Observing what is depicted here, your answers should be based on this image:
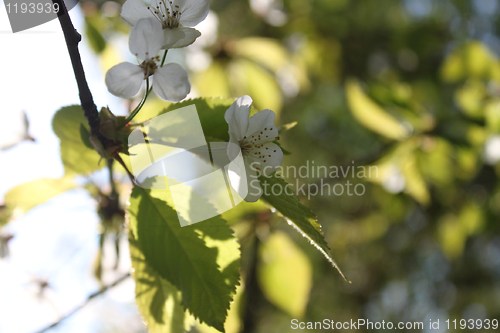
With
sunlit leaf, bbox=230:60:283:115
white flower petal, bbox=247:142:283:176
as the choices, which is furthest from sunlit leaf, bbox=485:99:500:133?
white flower petal, bbox=247:142:283:176

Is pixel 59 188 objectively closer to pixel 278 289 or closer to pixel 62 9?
pixel 62 9

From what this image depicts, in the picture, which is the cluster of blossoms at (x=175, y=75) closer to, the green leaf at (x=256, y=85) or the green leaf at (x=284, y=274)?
the green leaf at (x=284, y=274)

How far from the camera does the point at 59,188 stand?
0.78 m

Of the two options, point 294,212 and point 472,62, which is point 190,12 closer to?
point 294,212

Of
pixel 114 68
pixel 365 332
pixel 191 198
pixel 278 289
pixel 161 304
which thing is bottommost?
pixel 365 332

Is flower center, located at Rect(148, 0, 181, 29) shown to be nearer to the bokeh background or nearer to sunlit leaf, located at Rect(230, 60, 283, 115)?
the bokeh background

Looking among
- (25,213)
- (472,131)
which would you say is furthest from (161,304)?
(472,131)

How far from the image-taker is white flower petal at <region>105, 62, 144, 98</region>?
21.1 inches

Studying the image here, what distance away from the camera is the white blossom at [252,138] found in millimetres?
550

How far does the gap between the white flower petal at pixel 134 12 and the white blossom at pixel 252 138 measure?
113 millimetres

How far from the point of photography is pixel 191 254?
22.5 inches

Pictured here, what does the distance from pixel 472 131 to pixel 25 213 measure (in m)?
0.95

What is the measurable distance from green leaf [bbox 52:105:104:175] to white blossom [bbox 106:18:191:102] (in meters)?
0.07

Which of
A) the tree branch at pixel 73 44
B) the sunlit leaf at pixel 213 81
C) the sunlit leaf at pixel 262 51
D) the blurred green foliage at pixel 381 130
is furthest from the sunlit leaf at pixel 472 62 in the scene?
the tree branch at pixel 73 44
